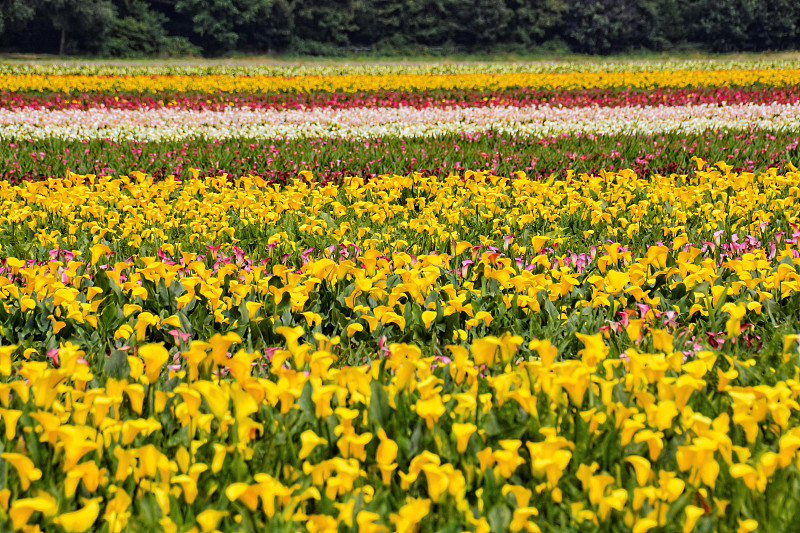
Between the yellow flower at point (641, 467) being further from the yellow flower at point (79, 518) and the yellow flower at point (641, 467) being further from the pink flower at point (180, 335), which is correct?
the pink flower at point (180, 335)

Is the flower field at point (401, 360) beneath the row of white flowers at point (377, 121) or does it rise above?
beneath

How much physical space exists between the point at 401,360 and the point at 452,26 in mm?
60295

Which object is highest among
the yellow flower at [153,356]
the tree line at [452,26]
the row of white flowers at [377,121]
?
the tree line at [452,26]

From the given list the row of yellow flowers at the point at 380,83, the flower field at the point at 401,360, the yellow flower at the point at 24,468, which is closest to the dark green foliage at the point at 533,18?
the row of yellow flowers at the point at 380,83

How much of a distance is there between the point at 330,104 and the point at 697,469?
15.1 meters

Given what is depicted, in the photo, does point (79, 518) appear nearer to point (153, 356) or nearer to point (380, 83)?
point (153, 356)

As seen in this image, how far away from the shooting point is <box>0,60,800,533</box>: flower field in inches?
67.5

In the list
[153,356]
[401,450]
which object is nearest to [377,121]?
[153,356]

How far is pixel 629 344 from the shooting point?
111 inches

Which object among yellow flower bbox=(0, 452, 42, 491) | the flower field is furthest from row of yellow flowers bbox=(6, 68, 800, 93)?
yellow flower bbox=(0, 452, 42, 491)

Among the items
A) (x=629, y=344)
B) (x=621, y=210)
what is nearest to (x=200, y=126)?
(x=621, y=210)

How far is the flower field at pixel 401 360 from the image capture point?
1.72m

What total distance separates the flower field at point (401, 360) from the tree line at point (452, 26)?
51.6m

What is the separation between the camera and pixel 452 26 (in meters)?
58.5
